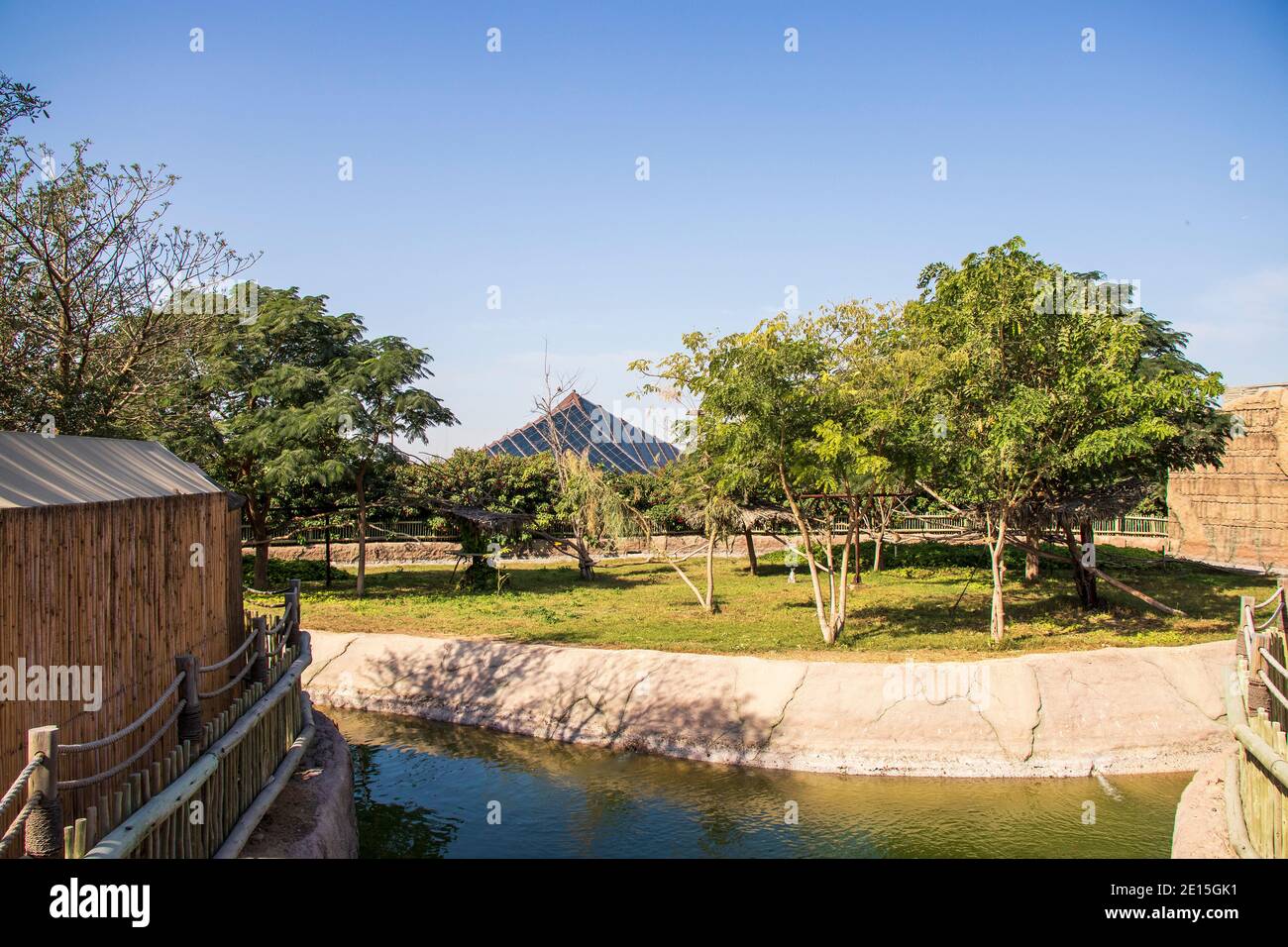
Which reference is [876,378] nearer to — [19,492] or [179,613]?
[179,613]

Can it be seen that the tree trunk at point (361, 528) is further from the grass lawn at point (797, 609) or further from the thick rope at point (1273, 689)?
the thick rope at point (1273, 689)

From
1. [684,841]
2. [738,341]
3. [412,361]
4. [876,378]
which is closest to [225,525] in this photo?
[684,841]

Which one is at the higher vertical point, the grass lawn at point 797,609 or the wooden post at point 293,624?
the wooden post at point 293,624

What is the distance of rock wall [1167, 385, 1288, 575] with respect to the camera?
29.3 metres

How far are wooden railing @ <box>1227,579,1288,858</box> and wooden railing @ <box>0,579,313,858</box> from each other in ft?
23.1

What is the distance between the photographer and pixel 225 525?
9.35 metres

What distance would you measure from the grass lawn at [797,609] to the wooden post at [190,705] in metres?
10.5

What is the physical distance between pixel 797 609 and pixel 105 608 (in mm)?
17914

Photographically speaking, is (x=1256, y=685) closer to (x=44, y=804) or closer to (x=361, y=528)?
(x=44, y=804)

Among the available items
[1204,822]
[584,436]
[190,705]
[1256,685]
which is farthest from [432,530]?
[1256,685]

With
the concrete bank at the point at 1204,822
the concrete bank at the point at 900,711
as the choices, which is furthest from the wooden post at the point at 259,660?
the concrete bank at the point at 1204,822

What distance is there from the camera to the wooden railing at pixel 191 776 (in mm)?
4754

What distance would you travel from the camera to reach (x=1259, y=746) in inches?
269
